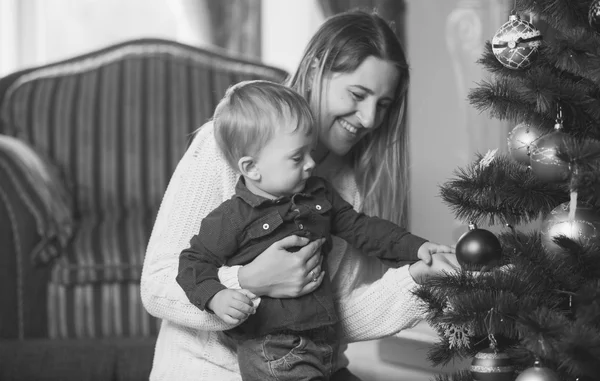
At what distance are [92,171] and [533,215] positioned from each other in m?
2.44

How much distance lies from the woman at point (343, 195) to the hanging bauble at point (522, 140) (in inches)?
8.5

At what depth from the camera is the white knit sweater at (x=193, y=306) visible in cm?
144

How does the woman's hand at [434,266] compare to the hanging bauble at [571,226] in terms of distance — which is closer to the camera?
the hanging bauble at [571,226]

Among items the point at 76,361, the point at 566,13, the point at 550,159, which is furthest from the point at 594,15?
the point at 76,361

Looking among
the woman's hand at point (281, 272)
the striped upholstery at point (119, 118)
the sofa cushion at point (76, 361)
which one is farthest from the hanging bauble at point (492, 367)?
the striped upholstery at point (119, 118)

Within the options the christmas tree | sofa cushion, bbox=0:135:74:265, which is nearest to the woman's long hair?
the christmas tree

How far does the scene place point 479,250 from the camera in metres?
1.17

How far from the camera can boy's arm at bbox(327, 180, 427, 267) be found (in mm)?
1458

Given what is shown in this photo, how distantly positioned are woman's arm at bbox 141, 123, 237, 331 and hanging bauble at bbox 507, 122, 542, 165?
0.52 meters

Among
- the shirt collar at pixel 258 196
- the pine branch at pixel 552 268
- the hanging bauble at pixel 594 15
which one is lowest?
the pine branch at pixel 552 268

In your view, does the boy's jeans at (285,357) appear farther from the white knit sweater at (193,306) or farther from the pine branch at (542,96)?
the pine branch at (542,96)

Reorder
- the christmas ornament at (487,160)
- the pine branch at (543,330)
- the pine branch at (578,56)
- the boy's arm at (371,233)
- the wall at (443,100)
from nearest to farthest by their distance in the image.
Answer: the pine branch at (543,330)
the pine branch at (578,56)
the christmas ornament at (487,160)
the boy's arm at (371,233)
the wall at (443,100)

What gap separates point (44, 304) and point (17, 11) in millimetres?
2784

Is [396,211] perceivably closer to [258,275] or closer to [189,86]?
[258,275]
